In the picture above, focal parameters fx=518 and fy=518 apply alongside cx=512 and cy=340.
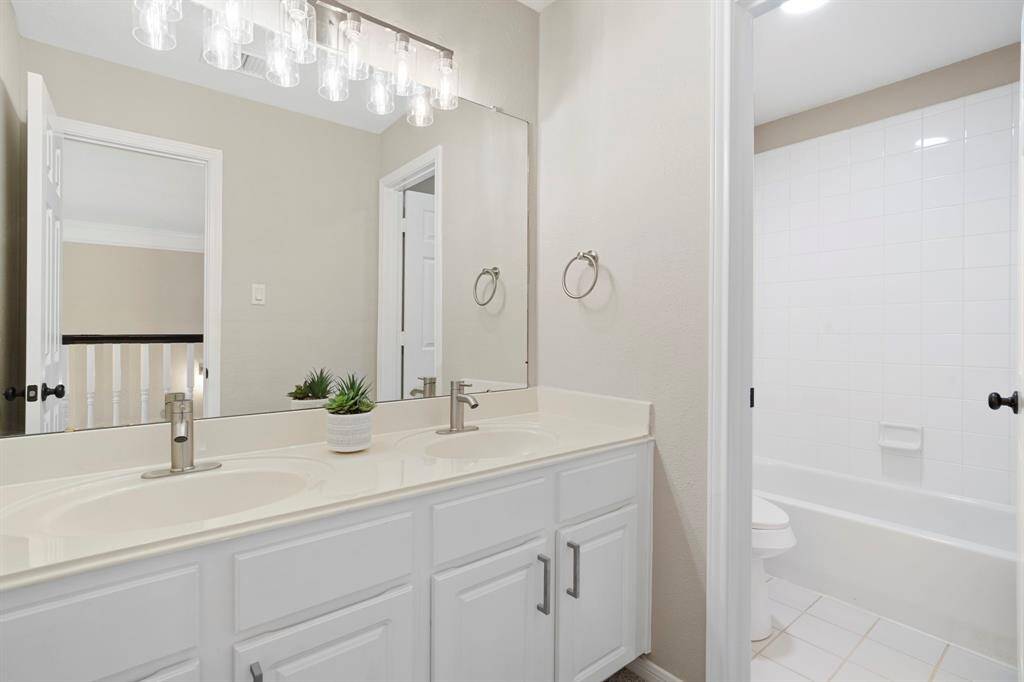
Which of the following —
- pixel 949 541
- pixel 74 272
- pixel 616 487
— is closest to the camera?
pixel 74 272

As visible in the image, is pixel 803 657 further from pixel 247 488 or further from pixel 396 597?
pixel 247 488

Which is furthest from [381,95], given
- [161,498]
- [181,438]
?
[161,498]

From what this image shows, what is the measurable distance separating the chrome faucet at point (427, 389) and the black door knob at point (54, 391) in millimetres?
910

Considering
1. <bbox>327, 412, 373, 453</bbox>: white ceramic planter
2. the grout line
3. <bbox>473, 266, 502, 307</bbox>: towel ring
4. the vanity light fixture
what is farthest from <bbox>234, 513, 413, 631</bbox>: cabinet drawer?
the vanity light fixture

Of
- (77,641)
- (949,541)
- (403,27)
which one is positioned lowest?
(949,541)

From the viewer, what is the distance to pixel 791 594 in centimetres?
237

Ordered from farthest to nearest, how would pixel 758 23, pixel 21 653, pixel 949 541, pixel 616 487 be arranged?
pixel 758 23, pixel 949 541, pixel 616 487, pixel 21 653

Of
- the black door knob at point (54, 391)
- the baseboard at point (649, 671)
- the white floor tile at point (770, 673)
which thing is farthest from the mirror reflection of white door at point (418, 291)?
the white floor tile at point (770, 673)

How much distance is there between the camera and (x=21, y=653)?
74 centimetres

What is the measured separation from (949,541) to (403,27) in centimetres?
281

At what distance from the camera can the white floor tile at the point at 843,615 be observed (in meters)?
2.12

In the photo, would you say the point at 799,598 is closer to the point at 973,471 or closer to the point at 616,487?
the point at 973,471

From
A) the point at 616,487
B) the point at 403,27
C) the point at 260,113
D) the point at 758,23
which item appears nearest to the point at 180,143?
the point at 260,113

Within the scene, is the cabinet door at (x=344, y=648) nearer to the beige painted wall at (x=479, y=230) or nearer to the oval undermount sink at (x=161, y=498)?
the oval undermount sink at (x=161, y=498)
